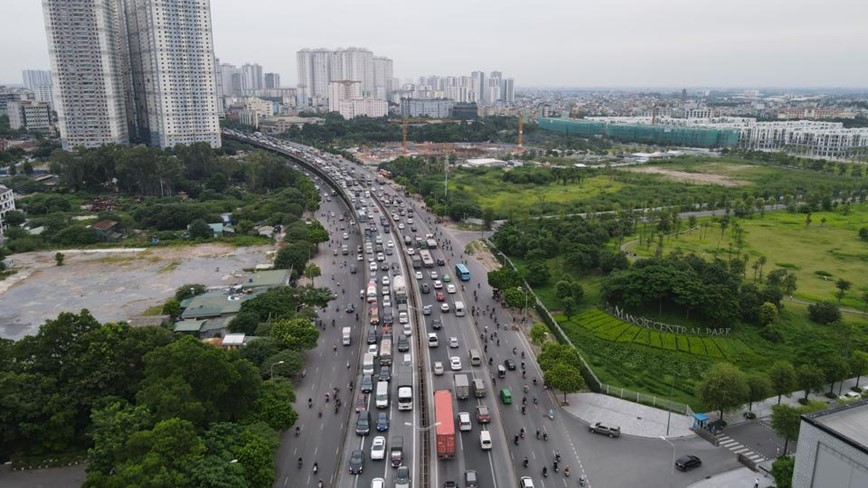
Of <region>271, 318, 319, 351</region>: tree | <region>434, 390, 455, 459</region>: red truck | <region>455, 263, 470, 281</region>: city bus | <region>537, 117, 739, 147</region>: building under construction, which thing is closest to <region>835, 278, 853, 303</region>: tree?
<region>455, 263, 470, 281</region>: city bus

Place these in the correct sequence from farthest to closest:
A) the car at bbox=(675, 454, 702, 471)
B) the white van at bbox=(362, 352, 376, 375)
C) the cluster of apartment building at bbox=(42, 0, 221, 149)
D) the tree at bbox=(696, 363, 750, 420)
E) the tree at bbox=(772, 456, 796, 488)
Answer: the cluster of apartment building at bbox=(42, 0, 221, 149), the white van at bbox=(362, 352, 376, 375), the tree at bbox=(696, 363, 750, 420), the car at bbox=(675, 454, 702, 471), the tree at bbox=(772, 456, 796, 488)

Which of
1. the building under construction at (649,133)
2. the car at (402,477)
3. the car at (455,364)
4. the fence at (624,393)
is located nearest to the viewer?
the car at (402,477)

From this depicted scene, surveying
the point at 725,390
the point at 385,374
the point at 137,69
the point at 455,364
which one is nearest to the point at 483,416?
the point at 455,364

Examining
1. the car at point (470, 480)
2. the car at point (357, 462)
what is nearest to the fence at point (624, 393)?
the car at point (470, 480)

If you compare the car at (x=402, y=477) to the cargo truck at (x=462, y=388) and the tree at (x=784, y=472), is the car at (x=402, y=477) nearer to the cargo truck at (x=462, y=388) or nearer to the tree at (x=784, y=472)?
the cargo truck at (x=462, y=388)

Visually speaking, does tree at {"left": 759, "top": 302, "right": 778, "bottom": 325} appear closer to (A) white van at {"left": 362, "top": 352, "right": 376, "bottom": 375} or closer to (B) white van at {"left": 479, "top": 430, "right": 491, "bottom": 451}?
(B) white van at {"left": 479, "top": 430, "right": 491, "bottom": 451}

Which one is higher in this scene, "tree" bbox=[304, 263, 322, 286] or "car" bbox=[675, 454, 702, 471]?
"tree" bbox=[304, 263, 322, 286]

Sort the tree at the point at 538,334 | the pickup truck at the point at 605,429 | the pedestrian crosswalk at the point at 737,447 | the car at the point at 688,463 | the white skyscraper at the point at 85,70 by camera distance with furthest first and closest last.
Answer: the white skyscraper at the point at 85,70 < the tree at the point at 538,334 < the pickup truck at the point at 605,429 < the pedestrian crosswalk at the point at 737,447 < the car at the point at 688,463

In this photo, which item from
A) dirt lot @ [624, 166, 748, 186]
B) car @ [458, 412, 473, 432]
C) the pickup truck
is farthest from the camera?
dirt lot @ [624, 166, 748, 186]
